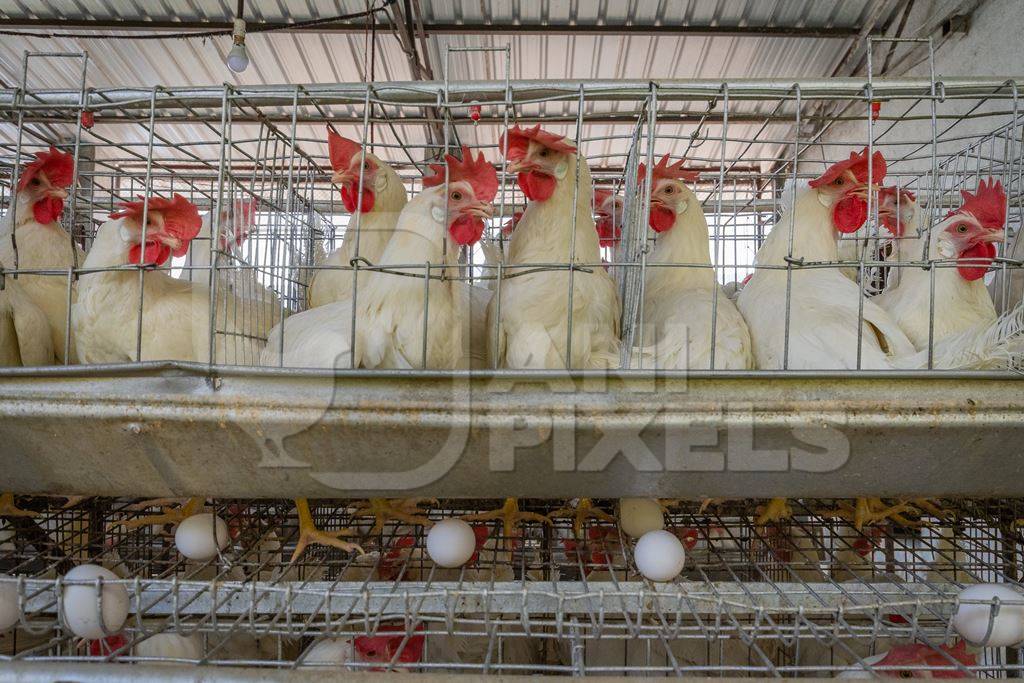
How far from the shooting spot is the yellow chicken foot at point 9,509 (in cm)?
134

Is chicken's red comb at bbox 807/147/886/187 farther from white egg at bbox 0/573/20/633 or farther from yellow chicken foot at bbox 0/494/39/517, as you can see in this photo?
yellow chicken foot at bbox 0/494/39/517

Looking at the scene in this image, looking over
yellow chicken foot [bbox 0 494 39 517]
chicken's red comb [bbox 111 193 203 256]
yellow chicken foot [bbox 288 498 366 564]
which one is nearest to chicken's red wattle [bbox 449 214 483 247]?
chicken's red comb [bbox 111 193 203 256]

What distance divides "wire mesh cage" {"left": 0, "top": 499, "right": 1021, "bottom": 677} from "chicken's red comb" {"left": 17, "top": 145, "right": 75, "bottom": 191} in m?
0.77

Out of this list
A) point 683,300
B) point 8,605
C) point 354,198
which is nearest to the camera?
point 8,605

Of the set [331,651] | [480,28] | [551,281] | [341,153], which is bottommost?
[331,651]

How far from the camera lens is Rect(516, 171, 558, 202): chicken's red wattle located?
52.2 inches

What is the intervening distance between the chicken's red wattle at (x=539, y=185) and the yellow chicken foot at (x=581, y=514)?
667 millimetres

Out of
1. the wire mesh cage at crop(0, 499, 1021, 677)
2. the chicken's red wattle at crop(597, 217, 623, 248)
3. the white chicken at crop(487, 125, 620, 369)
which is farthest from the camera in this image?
the chicken's red wattle at crop(597, 217, 623, 248)

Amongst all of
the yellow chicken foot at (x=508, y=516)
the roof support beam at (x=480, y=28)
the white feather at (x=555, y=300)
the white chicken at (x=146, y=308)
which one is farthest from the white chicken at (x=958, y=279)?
the roof support beam at (x=480, y=28)

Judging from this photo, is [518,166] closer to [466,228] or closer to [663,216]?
[466,228]

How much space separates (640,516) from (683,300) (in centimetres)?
46

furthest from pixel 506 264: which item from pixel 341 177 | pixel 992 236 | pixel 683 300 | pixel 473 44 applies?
pixel 473 44

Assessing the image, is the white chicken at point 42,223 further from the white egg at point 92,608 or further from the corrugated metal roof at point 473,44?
the corrugated metal roof at point 473,44

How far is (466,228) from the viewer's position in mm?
1241
